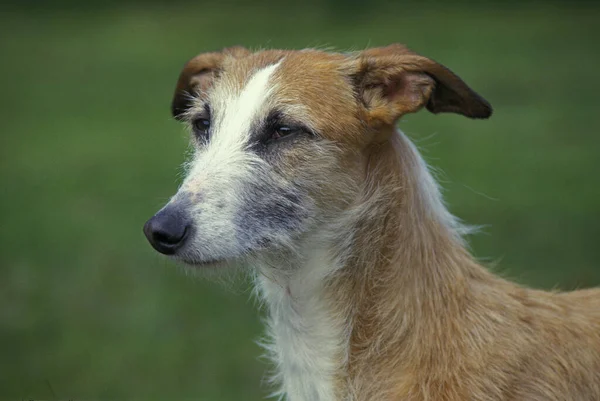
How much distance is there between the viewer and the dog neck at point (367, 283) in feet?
16.3

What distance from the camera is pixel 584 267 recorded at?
11070 millimetres

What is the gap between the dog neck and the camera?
16.3ft

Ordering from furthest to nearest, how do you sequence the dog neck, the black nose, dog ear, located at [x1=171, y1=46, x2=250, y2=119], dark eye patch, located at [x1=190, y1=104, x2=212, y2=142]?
dog ear, located at [x1=171, y1=46, x2=250, y2=119] < dark eye patch, located at [x1=190, y1=104, x2=212, y2=142] < the dog neck < the black nose

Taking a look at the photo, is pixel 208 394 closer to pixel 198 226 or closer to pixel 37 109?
pixel 198 226

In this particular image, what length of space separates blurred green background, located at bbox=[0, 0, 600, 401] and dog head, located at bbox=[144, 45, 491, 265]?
3.44 feet

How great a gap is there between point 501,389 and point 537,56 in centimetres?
1894

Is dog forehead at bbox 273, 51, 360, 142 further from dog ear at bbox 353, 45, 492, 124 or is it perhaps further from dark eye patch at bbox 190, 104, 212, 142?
dark eye patch at bbox 190, 104, 212, 142

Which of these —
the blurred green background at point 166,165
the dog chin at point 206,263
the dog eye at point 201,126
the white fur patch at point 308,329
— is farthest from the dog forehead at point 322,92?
the blurred green background at point 166,165

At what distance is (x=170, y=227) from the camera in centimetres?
463

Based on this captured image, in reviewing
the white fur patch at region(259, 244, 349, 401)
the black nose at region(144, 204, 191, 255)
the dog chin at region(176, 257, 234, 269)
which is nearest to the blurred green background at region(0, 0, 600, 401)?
the white fur patch at region(259, 244, 349, 401)

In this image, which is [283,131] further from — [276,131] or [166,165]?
[166,165]

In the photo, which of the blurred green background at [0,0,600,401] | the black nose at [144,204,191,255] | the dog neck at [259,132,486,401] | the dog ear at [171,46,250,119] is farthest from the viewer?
the blurred green background at [0,0,600,401]

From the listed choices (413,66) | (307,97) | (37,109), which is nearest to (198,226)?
(307,97)

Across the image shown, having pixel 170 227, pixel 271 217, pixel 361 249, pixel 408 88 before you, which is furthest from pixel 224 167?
pixel 408 88
